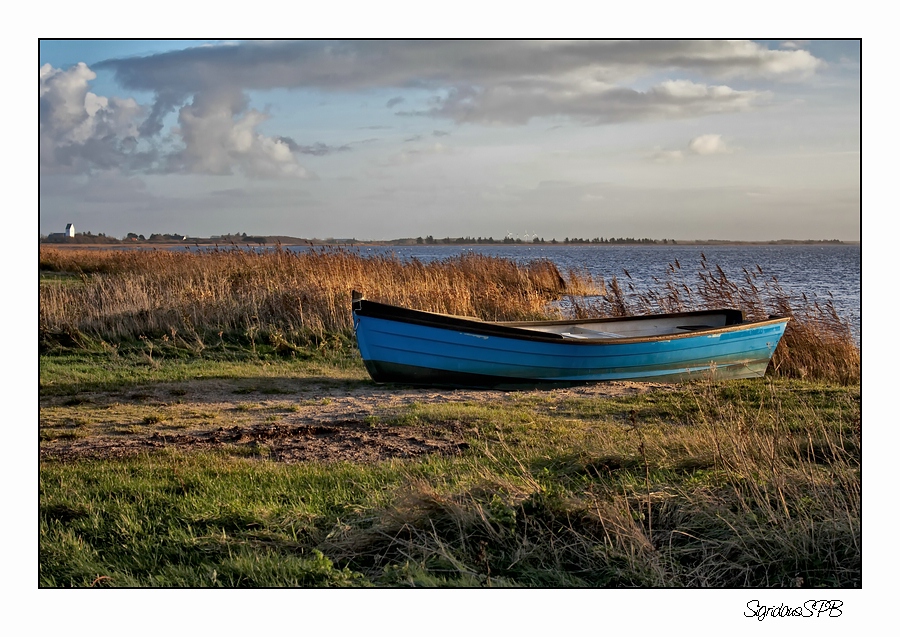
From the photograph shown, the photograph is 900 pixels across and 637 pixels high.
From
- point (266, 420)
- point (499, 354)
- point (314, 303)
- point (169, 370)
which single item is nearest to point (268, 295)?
point (314, 303)

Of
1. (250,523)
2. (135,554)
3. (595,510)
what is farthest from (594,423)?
(135,554)

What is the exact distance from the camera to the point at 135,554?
4.20 meters

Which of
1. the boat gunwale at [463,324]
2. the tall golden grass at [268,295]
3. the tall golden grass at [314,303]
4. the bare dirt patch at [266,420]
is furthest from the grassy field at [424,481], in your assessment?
the tall golden grass at [268,295]

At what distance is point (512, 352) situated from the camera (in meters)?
10.1

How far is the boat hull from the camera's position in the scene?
9.84 metres

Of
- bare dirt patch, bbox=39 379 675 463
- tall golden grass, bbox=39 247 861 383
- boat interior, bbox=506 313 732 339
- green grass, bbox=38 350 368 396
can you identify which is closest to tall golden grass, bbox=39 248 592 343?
tall golden grass, bbox=39 247 861 383

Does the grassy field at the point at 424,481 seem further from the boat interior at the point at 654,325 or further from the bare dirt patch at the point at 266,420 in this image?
the boat interior at the point at 654,325

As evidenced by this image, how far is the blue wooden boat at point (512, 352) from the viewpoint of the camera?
9.84 metres

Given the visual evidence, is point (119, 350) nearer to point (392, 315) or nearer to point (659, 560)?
point (392, 315)

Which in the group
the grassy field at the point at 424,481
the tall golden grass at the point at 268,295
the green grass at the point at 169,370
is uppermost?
the tall golden grass at the point at 268,295

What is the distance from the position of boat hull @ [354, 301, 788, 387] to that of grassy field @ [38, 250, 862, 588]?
29 cm

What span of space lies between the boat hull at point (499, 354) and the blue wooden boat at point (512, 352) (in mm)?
13

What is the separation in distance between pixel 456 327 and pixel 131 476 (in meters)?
4.91

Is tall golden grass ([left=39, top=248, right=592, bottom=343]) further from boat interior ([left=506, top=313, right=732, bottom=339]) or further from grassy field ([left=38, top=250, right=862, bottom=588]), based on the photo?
boat interior ([left=506, top=313, right=732, bottom=339])
